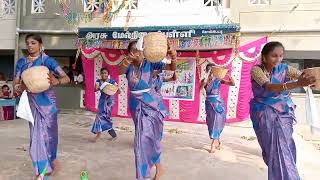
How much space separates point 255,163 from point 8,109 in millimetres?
8165

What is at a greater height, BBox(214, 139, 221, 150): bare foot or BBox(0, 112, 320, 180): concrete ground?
BBox(214, 139, 221, 150): bare foot

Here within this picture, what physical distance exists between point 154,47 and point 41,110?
1.44 m

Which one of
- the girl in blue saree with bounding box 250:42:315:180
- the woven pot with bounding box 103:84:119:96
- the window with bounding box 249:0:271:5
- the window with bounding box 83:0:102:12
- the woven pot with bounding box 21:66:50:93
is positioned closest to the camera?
the girl in blue saree with bounding box 250:42:315:180

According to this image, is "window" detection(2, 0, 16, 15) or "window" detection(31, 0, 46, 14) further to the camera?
"window" detection(2, 0, 16, 15)

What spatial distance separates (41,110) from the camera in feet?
15.1

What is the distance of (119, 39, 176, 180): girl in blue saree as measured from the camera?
4.48m

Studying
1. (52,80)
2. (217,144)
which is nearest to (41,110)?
(52,80)

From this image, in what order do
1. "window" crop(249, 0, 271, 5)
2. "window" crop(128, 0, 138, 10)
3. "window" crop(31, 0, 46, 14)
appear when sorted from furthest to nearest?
"window" crop(31, 0, 46, 14), "window" crop(128, 0, 138, 10), "window" crop(249, 0, 271, 5)

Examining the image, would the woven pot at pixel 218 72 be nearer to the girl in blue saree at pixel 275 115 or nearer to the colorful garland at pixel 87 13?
the girl in blue saree at pixel 275 115

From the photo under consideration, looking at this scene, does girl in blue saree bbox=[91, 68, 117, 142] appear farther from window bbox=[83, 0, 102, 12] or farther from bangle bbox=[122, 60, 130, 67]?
window bbox=[83, 0, 102, 12]

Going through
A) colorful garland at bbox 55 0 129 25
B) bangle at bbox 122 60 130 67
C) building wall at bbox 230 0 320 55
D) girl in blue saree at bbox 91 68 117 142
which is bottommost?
girl in blue saree at bbox 91 68 117 142

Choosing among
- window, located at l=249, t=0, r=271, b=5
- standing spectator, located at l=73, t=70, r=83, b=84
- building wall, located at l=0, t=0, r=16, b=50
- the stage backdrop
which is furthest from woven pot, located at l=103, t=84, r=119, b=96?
building wall, located at l=0, t=0, r=16, b=50

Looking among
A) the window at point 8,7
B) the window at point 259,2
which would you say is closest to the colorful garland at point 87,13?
the window at point 8,7

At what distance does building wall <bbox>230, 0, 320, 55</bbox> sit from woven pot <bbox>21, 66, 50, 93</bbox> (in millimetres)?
7316
